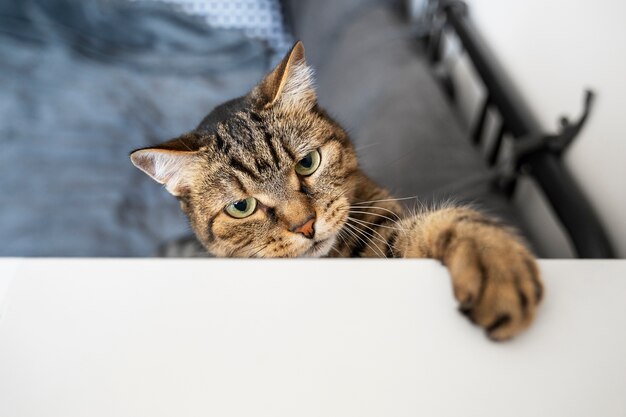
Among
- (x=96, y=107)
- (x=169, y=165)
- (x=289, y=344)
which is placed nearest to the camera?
(x=289, y=344)

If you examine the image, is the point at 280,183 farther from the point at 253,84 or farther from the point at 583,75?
the point at 583,75

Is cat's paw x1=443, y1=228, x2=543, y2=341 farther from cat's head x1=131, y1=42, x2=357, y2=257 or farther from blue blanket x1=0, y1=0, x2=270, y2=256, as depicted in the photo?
blue blanket x1=0, y1=0, x2=270, y2=256

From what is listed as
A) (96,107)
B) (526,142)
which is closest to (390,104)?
(526,142)

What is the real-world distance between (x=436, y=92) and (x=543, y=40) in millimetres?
294

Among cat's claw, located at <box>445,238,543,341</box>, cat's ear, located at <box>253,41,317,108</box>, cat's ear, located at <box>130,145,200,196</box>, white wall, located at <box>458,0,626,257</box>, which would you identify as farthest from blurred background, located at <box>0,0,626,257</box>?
cat's claw, located at <box>445,238,543,341</box>

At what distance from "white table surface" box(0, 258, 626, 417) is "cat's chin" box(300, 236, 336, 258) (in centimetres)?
19

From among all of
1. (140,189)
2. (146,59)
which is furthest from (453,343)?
(146,59)

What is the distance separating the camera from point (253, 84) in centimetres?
78

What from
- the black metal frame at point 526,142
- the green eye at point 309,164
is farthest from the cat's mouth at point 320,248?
the black metal frame at point 526,142

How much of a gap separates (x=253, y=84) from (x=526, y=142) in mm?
572

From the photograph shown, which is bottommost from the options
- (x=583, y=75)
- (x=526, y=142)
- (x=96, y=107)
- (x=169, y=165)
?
(x=526, y=142)

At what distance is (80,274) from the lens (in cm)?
45

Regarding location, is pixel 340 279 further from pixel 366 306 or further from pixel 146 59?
pixel 146 59

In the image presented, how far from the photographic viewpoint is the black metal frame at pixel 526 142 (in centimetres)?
75
